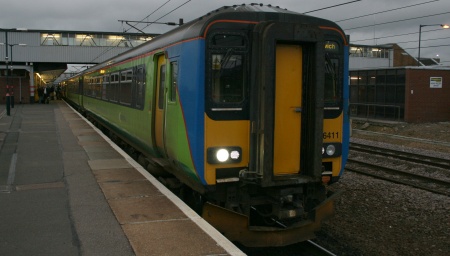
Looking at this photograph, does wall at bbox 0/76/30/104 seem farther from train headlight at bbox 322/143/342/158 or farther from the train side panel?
train headlight at bbox 322/143/342/158

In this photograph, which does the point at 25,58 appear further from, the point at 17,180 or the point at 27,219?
the point at 27,219

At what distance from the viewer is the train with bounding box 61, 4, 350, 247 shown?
220 inches

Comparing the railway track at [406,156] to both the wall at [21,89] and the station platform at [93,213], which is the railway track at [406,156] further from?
the wall at [21,89]

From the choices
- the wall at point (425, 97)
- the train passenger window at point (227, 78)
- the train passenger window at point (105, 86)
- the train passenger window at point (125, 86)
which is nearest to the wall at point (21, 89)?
the train passenger window at point (105, 86)

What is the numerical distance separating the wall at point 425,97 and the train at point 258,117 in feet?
65.7

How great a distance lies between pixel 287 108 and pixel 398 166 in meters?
8.79

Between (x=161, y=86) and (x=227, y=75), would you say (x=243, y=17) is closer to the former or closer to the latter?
(x=227, y=75)

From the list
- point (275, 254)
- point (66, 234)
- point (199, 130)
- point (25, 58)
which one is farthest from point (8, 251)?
point (25, 58)

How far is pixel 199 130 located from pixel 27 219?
2.66m

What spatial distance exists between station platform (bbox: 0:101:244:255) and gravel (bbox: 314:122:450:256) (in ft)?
8.51

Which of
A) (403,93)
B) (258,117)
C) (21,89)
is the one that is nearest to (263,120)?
(258,117)

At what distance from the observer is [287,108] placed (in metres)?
5.83

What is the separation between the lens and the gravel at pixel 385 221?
6.81 metres

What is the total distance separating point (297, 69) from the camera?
5.87 metres
